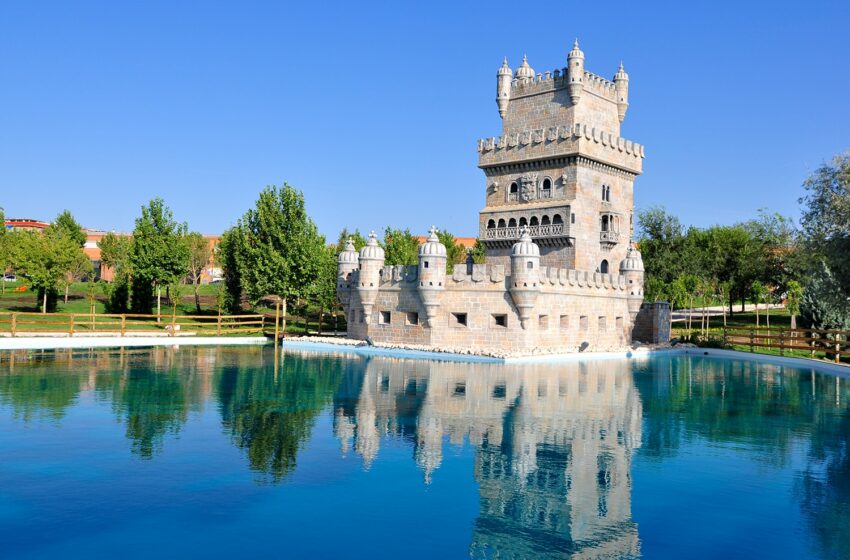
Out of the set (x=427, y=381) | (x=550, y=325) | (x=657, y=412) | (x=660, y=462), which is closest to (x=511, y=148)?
(x=550, y=325)

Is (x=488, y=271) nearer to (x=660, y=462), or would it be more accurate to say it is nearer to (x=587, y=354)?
(x=587, y=354)

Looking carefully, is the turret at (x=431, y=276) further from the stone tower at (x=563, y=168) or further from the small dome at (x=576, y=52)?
the small dome at (x=576, y=52)

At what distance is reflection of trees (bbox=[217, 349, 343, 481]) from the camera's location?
14.3 m

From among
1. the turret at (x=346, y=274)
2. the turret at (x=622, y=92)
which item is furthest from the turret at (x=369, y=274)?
the turret at (x=622, y=92)

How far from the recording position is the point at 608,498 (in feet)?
39.2

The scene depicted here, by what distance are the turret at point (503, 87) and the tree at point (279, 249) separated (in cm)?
1436

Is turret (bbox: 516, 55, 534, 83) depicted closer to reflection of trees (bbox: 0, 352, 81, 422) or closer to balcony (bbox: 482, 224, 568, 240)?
balcony (bbox: 482, 224, 568, 240)

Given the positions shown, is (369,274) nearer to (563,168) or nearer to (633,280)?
(563,168)

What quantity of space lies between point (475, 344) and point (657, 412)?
1614cm

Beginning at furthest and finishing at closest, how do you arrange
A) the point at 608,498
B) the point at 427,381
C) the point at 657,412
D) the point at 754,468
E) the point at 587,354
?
the point at 587,354 < the point at 427,381 < the point at 657,412 < the point at 754,468 < the point at 608,498

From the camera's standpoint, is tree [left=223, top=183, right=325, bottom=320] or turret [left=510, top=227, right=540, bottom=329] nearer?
turret [left=510, top=227, right=540, bottom=329]

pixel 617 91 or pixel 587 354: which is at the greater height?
pixel 617 91

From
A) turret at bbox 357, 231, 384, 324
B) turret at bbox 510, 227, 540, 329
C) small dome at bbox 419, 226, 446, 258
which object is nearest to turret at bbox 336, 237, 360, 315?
turret at bbox 357, 231, 384, 324

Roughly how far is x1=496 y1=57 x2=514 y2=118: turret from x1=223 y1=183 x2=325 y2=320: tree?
1436 centimetres
